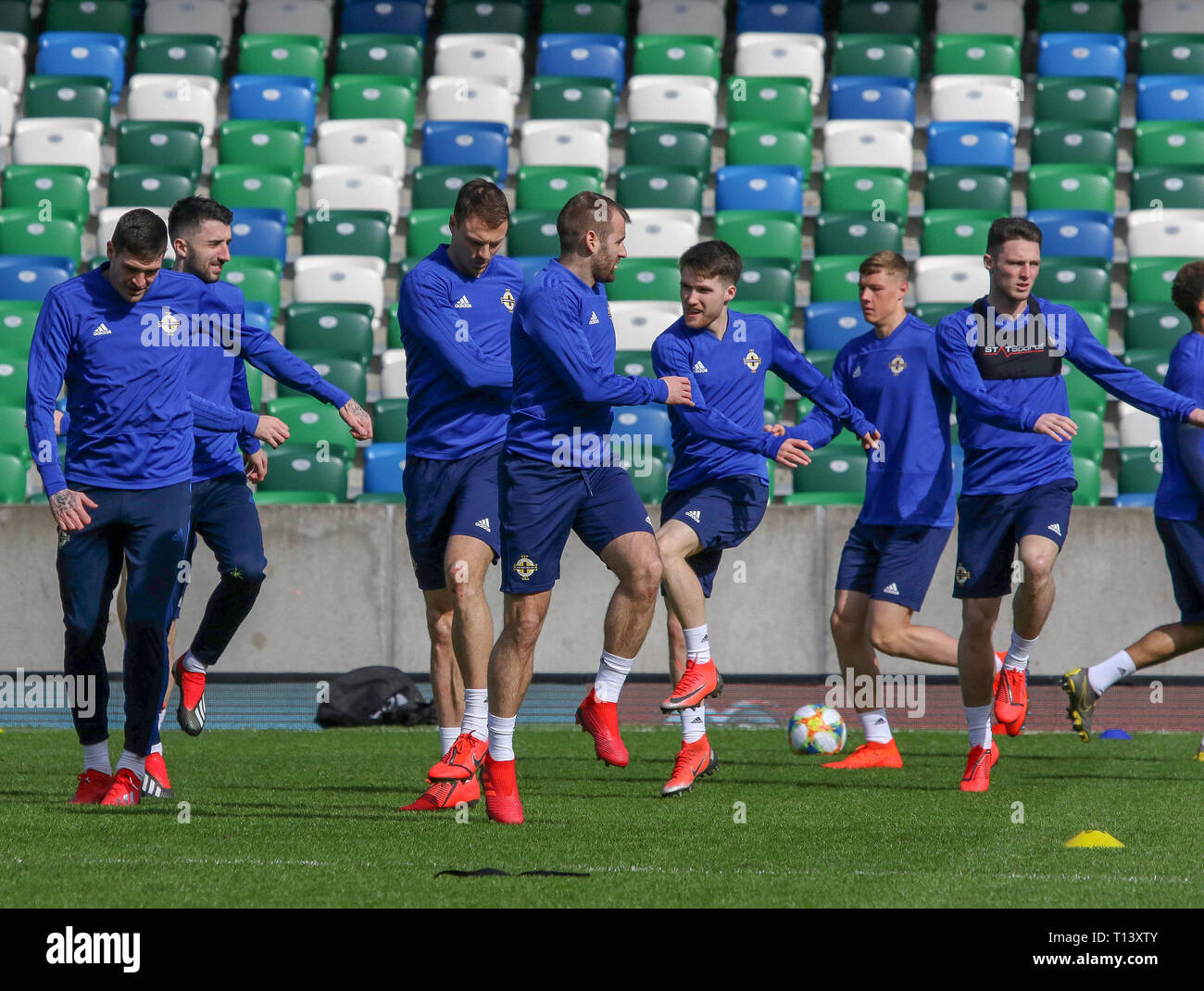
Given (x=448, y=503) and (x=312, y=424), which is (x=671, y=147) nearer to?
(x=312, y=424)

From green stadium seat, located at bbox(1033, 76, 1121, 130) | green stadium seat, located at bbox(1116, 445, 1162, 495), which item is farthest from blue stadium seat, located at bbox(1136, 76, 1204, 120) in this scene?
green stadium seat, located at bbox(1116, 445, 1162, 495)

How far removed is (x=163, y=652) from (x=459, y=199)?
2004mm

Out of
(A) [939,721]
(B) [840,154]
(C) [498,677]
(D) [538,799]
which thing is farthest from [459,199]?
(B) [840,154]

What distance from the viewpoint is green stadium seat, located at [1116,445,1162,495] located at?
12.3m

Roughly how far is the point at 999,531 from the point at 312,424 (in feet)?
21.0

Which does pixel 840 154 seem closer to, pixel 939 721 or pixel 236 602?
pixel 939 721

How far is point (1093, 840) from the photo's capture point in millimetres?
5664

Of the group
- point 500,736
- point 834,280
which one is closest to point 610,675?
point 500,736

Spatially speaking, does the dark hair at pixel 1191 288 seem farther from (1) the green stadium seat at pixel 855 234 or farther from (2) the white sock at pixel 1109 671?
(1) the green stadium seat at pixel 855 234

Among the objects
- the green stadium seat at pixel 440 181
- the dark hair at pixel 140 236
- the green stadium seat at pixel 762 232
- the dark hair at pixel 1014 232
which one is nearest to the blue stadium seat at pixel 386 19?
the green stadium seat at pixel 440 181

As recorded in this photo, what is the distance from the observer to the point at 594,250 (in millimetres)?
6137

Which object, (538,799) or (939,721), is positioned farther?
(939,721)

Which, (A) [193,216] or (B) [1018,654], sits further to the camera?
(B) [1018,654]

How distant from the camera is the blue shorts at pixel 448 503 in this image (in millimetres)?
6555
